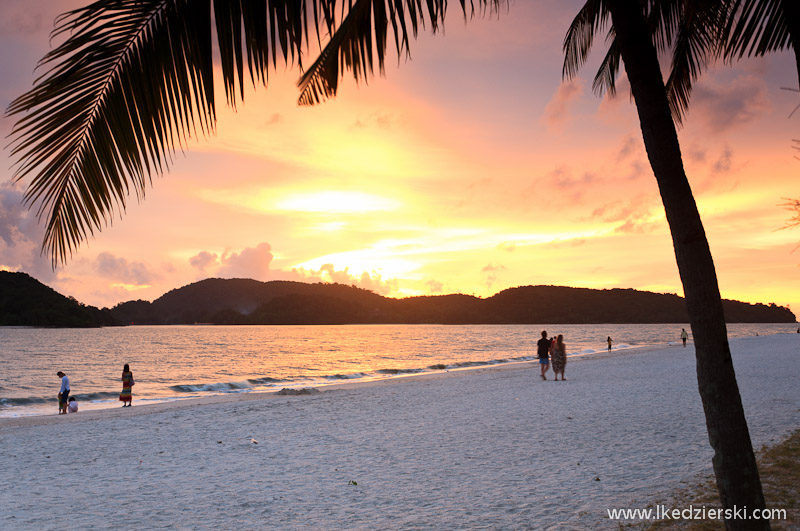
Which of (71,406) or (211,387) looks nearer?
(71,406)

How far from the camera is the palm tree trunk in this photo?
10.2 feet

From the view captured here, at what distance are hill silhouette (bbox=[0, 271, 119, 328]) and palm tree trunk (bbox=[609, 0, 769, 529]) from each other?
13384 centimetres

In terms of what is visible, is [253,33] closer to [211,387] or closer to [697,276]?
[697,276]

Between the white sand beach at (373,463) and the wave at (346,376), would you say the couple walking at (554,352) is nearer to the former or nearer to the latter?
the white sand beach at (373,463)

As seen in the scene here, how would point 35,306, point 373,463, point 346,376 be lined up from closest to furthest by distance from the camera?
point 373,463 < point 346,376 < point 35,306

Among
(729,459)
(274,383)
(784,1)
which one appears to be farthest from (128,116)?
(274,383)

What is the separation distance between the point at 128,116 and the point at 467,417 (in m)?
13.0

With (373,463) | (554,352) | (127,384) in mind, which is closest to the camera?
(373,463)

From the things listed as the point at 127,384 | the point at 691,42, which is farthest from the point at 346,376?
the point at 691,42

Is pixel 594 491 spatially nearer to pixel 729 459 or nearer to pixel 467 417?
pixel 729 459

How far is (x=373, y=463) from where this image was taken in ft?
30.6

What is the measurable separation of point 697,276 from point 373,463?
7.31 metres

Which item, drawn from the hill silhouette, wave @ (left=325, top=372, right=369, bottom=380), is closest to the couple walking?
wave @ (left=325, top=372, right=369, bottom=380)

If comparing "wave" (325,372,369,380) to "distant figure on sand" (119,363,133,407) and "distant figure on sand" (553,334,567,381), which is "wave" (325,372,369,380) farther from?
"distant figure on sand" (553,334,567,381)
